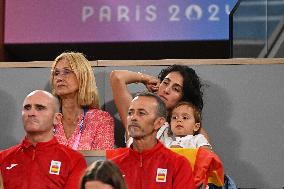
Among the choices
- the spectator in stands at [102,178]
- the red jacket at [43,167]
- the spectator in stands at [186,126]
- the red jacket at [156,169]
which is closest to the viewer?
the spectator in stands at [102,178]

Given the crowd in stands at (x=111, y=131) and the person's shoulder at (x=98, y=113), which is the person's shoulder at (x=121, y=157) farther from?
the person's shoulder at (x=98, y=113)

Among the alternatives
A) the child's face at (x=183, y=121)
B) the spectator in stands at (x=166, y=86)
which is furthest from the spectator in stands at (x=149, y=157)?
the spectator in stands at (x=166, y=86)

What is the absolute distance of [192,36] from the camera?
650 cm

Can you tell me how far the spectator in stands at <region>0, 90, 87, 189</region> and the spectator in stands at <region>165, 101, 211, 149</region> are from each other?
554mm

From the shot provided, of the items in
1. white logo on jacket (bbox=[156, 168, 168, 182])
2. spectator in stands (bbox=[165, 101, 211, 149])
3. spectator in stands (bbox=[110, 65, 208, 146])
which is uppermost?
spectator in stands (bbox=[110, 65, 208, 146])

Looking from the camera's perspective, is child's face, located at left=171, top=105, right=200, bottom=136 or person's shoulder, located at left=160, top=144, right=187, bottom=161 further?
child's face, located at left=171, top=105, right=200, bottom=136

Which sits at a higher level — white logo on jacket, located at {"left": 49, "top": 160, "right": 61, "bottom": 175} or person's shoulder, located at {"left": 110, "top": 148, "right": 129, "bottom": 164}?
person's shoulder, located at {"left": 110, "top": 148, "right": 129, "bottom": 164}

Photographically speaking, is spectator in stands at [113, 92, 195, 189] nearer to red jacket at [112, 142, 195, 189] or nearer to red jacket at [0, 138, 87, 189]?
red jacket at [112, 142, 195, 189]

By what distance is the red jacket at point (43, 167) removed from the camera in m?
3.04

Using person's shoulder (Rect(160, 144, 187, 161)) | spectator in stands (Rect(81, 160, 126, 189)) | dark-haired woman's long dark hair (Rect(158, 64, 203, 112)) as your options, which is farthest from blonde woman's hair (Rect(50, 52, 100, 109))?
spectator in stands (Rect(81, 160, 126, 189))

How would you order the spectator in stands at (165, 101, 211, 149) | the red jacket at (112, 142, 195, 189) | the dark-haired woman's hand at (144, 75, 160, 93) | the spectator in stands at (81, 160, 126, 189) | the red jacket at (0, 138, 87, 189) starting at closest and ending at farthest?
the spectator in stands at (81, 160, 126, 189) → the red jacket at (112, 142, 195, 189) → the red jacket at (0, 138, 87, 189) → the spectator in stands at (165, 101, 211, 149) → the dark-haired woman's hand at (144, 75, 160, 93)

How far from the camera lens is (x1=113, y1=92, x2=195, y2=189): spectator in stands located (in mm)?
2963

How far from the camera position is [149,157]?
306cm

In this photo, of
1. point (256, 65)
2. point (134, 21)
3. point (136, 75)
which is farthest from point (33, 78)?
point (134, 21)
